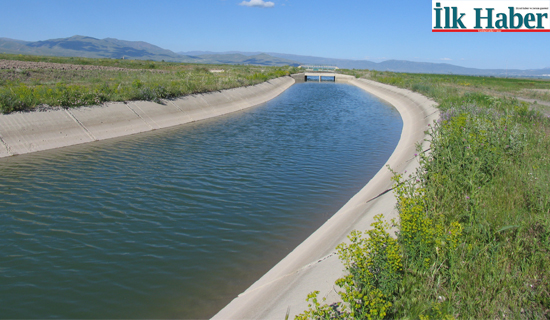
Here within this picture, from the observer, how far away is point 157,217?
31.0 ft

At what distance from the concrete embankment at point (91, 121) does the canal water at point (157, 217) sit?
948 mm

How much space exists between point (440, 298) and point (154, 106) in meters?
22.5

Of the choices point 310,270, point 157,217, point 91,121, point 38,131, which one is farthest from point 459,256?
point 91,121

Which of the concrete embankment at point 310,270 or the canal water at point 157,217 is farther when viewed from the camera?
the canal water at point 157,217

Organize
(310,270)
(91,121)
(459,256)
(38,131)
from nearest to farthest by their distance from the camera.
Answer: (459,256) < (310,270) < (38,131) < (91,121)

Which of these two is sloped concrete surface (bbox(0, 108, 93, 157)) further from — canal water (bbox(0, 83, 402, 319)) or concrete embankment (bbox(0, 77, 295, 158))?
canal water (bbox(0, 83, 402, 319))

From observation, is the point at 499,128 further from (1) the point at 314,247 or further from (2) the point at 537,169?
(1) the point at 314,247

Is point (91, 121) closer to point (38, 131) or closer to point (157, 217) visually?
point (38, 131)

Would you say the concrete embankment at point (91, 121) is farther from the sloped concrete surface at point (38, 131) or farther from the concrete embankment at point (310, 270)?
the concrete embankment at point (310, 270)

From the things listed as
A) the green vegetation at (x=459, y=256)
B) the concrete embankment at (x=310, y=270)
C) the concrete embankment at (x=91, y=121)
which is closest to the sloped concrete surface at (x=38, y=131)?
the concrete embankment at (x=91, y=121)

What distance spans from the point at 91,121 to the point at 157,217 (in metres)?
12.3

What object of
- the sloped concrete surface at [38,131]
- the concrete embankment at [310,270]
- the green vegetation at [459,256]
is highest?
the sloped concrete surface at [38,131]

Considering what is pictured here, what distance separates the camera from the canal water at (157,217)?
251 inches

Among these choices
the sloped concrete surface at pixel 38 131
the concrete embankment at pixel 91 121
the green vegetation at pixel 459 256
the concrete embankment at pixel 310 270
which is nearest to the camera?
the green vegetation at pixel 459 256
